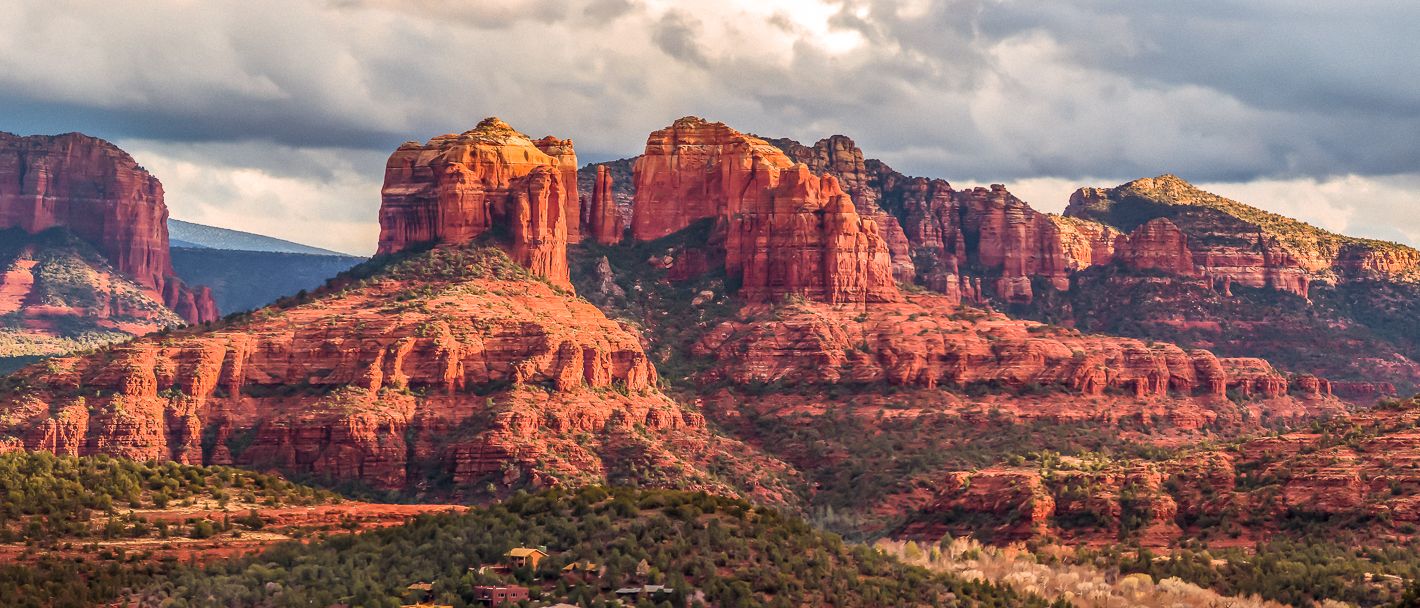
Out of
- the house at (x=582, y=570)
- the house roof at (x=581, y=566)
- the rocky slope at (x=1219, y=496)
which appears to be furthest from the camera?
the rocky slope at (x=1219, y=496)

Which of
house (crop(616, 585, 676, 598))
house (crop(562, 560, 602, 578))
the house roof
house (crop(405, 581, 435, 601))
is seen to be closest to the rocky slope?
the house roof

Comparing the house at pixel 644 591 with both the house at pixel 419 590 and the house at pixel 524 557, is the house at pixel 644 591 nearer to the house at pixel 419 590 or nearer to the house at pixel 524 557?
the house at pixel 524 557

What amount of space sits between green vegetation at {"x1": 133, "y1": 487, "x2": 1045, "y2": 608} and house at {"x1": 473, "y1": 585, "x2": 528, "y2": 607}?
594mm

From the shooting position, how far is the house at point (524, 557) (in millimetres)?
145000

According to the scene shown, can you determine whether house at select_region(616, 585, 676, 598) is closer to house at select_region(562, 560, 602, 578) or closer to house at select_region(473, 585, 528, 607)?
house at select_region(562, 560, 602, 578)

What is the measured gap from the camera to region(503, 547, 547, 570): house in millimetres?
145000

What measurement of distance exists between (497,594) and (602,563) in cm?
763

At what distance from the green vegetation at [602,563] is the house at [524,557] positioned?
20.4 inches

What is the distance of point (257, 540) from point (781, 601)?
1386 inches

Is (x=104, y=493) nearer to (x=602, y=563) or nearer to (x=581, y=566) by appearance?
(x=581, y=566)

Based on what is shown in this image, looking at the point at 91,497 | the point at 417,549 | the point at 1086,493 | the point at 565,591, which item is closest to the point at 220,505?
the point at 91,497

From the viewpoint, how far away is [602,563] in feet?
476

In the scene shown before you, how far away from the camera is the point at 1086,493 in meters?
192

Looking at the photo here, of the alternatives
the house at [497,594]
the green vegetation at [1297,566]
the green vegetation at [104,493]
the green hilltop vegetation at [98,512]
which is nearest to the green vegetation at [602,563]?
the house at [497,594]
